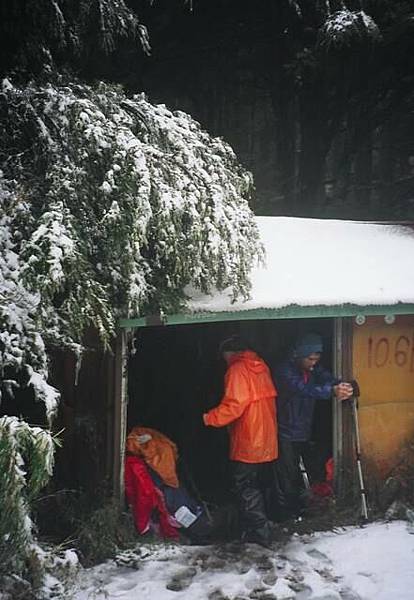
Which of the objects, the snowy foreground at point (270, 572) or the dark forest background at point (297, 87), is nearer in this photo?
the snowy foreground at point (270, 572)

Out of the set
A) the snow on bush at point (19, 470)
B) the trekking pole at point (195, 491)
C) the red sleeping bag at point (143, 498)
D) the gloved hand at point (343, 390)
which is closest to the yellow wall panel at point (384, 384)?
the gloved hand at point (343, 390)

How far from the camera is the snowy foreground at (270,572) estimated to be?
16.5 ft

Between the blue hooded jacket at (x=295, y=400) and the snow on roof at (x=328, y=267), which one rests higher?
the snow on roof at (x=328, y=267)

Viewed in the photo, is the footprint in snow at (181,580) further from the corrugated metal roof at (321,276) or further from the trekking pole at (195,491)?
the corrugated metal roof at (321,276)

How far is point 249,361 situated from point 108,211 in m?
2.11

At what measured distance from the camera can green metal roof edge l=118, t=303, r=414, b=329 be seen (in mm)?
5309

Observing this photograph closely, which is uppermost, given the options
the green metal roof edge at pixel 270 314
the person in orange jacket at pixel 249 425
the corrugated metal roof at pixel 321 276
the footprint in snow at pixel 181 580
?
the corrugated metal roof at pixel 321 276

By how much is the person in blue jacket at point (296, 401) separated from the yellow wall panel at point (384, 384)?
46 centimetres

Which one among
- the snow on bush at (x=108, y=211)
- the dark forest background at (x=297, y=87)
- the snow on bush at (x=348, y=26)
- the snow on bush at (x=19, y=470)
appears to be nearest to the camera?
the snow on bush at (x=19, y=470)

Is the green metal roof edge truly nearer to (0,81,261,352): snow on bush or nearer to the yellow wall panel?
(0,81,261,352): snow on bush

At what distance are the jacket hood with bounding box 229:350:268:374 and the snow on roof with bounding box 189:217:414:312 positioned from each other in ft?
2.09

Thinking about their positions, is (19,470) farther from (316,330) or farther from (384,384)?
(316,330)

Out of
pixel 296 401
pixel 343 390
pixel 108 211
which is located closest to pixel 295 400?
pixel 296 401

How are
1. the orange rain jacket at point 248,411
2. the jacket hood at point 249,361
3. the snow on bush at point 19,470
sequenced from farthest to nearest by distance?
the jacket hood at point 249,361 → the orange rain jacket at point 248,411 → the snow on bush at point 19,470
